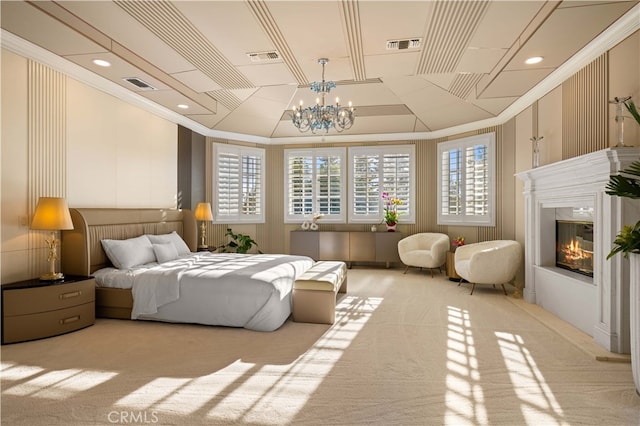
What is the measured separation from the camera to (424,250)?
7.15 meters

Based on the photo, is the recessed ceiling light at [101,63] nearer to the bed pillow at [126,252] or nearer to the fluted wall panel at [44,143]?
the fluted wall panel at [44,143]

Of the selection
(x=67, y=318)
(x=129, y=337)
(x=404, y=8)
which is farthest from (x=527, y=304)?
(x=67, y=318)

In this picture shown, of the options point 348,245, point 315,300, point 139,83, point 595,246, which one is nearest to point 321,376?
point 315,300

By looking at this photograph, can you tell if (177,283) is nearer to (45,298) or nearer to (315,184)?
(45,298)

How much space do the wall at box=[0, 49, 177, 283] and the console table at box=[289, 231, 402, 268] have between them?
328 centimetres

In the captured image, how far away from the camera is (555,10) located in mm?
3068

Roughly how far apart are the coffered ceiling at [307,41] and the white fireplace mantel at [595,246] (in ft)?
4.07

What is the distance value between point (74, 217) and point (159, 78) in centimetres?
201

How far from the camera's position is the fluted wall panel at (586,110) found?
367 cm

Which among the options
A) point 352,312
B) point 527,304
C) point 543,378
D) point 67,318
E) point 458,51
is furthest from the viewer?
point 527,304

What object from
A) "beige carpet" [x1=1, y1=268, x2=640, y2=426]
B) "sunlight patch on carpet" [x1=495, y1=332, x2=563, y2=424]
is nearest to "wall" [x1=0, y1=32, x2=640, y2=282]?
"beige carpet" [x1=1, y1=268, x2=640, y2=426]

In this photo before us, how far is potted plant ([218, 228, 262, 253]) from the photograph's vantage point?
294 inches

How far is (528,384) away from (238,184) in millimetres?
6513

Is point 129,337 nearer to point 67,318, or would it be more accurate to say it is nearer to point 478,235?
point 67,318
